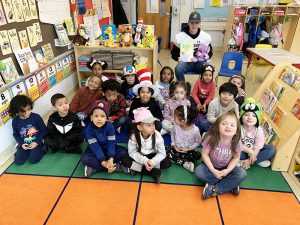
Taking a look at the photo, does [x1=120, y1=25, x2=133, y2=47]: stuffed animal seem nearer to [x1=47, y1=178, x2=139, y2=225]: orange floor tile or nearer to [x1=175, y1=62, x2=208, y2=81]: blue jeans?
[x1=175, y1=62, x2=208, y2=81]: blue jeans

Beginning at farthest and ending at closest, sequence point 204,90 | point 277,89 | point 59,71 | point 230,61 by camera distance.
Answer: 1. point 230,61
2. point 59,71
3. point 204,90
4. point 277,89

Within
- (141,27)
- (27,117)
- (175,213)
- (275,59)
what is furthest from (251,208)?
(141,27)

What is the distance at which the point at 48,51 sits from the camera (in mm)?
3037

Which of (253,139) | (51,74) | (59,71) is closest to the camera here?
(253,139)

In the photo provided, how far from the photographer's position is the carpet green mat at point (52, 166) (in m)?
2.16

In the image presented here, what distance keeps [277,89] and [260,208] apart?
1.42m

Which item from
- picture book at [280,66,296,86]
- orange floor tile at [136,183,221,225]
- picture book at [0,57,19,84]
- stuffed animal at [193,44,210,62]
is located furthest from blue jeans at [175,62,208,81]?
picture book at [0,57,19,84]

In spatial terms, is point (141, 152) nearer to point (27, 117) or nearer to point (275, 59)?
point (27, 117)

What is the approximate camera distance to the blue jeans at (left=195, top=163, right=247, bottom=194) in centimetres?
190

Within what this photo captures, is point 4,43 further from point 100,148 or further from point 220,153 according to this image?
point 220,153

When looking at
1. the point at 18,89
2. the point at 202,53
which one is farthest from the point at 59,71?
the point at 202,53

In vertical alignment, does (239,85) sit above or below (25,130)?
above

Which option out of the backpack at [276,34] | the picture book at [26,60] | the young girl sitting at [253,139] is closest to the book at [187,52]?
the young girl sitting at [253,139]

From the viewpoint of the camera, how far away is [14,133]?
2268mm
